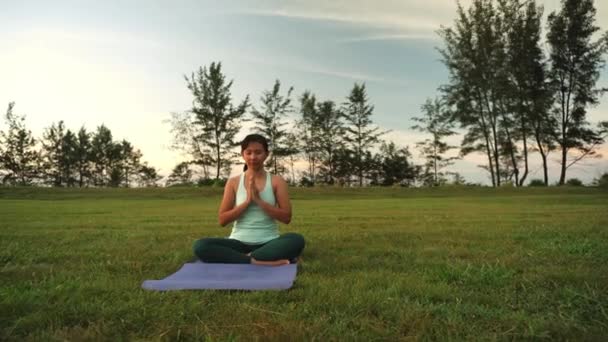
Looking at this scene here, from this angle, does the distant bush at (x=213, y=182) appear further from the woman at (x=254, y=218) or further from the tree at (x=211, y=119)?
the woman at (x=254, y=218)

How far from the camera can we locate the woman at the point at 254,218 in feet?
16.0

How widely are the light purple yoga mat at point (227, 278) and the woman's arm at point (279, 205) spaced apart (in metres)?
0.69

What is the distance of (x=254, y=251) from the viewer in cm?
503

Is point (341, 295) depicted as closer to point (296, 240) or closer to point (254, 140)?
point (296, 240)

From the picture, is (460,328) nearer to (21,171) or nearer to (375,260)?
(375,260)

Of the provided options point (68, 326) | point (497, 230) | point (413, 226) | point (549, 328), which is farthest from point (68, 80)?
point (549, 328)

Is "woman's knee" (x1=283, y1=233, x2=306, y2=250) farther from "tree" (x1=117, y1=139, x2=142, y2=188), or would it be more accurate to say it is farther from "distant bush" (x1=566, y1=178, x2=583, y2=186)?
"tree" (x1=117, y1=139, x2=142, y2=188)

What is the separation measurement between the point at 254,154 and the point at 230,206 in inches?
28.6

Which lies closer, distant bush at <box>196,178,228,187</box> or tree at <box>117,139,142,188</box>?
distant bush at <box>196,178,228,187</box>

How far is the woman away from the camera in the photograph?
4.89 metres

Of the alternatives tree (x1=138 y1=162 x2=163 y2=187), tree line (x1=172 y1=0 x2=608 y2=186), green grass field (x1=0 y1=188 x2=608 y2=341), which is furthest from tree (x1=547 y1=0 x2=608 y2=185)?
tree (x1=138 y1=162 x2=163 y2=187)

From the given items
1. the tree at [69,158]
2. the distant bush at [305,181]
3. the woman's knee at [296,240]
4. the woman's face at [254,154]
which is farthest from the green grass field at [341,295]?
the tree at [69,158]

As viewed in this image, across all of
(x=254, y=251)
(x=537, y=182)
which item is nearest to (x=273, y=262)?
(x=254, y=251)

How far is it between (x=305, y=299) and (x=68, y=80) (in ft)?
76.6
